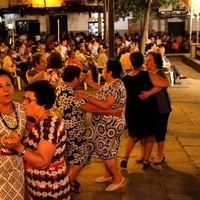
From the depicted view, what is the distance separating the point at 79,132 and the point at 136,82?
1.23 m

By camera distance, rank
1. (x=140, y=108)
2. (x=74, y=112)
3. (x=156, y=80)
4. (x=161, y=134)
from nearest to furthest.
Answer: (x=74, y=112) → (x=156, y=80) → (x=140, y=108) → (x=161, y=134)

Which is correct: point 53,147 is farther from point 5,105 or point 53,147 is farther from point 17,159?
point 5,105

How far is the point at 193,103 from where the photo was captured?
1155cm

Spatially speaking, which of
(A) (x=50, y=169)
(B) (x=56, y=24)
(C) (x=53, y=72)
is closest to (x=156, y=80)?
(C) (x=53, y=72)

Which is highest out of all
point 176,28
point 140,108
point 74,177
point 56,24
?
point 56,24

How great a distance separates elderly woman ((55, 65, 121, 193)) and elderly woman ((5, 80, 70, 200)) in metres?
1.48

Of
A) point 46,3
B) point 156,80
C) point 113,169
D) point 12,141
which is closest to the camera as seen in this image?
point 12,141

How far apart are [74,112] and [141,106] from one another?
1.35m

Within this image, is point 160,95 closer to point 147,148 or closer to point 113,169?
point 147,148

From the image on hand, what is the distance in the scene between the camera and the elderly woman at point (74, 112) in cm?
478

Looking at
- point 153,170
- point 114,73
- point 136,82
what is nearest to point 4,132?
point 114,73

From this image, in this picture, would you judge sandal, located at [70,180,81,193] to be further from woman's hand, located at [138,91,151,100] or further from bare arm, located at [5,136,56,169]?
bare arm, located at [5,136,56,169]

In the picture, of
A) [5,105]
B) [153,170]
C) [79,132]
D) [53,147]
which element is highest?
[5,105]

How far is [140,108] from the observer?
591 centimetres
